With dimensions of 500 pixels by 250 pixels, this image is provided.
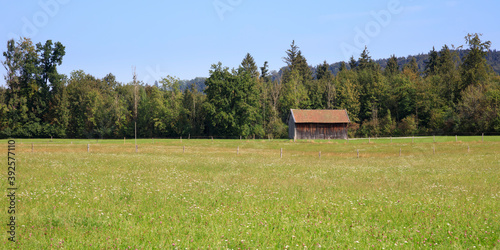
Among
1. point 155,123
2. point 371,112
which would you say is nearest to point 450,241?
point 155,123

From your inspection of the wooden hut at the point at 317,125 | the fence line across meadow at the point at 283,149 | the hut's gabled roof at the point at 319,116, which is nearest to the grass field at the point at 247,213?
the fence line across meadow at the point at 283,149

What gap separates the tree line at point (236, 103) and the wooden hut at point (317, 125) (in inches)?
357

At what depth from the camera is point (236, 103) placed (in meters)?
88.2

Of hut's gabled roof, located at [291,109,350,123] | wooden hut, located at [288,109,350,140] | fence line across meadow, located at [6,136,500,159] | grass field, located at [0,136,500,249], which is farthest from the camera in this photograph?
hut's gabled roof, located at [291,109,350,123]

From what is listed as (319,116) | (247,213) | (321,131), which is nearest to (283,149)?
(321,131)

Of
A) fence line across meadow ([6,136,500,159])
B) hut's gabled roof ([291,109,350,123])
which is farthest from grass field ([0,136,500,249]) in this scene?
hut's gabled roof ([291,109,350,123])

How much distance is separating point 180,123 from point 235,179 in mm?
76101

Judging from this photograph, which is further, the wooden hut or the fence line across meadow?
the wooden hut

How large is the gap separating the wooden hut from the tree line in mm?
9073

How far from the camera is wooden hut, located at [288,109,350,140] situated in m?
85.1

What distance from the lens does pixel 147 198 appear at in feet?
45.6

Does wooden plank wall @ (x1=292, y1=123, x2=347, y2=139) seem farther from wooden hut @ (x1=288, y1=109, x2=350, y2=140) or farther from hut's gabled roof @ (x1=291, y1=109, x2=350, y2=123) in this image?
hut's gabled roof @ (x1=291, y1=109, x2=350, y2=123)

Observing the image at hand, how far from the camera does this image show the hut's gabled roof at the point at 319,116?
85500 millimetres

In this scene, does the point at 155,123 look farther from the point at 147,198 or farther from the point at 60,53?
the point at 147,198
